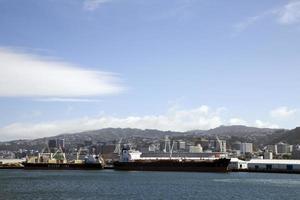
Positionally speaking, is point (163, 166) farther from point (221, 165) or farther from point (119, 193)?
point (119, 193)

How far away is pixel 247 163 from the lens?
12706 centimetres

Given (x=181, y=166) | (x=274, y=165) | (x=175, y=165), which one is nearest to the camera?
(x=181, y=166)

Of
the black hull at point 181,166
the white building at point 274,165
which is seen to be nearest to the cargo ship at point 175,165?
the black hull at point 181,166

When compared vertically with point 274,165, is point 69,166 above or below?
below

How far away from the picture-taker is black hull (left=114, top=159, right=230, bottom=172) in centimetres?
10725

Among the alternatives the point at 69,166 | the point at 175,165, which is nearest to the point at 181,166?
the point at 175,165

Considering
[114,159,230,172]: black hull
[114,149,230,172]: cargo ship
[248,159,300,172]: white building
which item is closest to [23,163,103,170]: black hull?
[114,149,230,172]: cargo ship

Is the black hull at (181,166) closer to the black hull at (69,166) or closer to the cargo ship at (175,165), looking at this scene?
the cargo ship at (175,165)

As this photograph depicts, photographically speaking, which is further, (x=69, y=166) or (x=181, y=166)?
(x=69, y=166)

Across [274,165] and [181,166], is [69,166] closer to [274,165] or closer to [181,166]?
[181,166]

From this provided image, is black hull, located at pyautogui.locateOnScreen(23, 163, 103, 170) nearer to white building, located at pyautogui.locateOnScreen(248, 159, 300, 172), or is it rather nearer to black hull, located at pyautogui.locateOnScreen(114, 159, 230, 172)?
black hull, located at pyautogui.locateOnScreen(114, 159, 230, 172)

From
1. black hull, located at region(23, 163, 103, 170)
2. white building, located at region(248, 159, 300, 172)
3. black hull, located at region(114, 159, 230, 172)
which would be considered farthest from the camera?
black hull, located at region(23, 163, 103, 170)

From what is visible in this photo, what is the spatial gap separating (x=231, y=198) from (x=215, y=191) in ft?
24.6

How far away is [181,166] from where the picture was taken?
111 m
